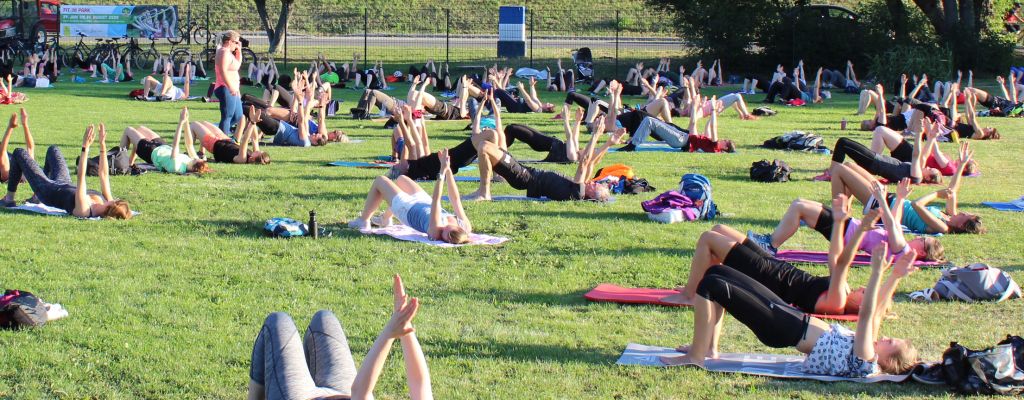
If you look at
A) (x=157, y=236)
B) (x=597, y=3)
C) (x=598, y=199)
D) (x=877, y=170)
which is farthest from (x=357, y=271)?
(x=597, y=3)

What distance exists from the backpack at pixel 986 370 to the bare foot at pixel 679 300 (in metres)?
2.06

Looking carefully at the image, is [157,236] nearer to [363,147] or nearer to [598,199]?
[598,199]

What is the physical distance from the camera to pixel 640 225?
35.8 ft

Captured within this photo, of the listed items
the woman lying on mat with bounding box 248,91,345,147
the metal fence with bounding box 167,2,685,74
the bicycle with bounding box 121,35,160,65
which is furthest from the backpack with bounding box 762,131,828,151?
the bicycle with bounding box 121,35,160,65

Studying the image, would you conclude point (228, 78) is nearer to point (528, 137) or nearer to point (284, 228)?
point (528, 137)

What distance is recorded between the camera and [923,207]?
34.0 ft

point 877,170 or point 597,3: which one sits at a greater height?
point 597,3

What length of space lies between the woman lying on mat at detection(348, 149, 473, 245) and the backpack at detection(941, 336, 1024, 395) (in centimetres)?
462

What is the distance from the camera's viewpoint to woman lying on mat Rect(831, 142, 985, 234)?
10328mm

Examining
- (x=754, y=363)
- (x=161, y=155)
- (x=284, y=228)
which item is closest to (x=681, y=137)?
(x=161, y=155)

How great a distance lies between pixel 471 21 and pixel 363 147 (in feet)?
125

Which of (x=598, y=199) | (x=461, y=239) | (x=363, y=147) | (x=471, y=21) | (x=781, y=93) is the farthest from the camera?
(x=471, y=21)

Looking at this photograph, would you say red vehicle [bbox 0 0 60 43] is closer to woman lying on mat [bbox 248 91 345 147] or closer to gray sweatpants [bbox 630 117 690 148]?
A: woman lying on mat [bbox 248 91 345 147]

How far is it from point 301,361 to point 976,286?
17.1 feet
